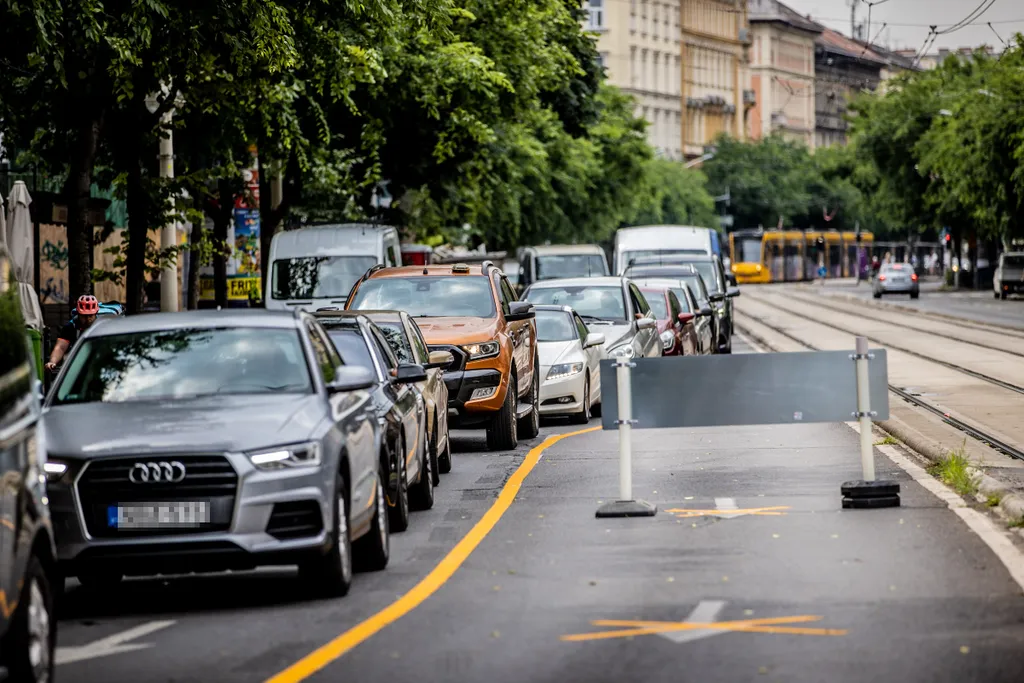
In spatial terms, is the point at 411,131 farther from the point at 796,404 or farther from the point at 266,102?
the point at 796,404

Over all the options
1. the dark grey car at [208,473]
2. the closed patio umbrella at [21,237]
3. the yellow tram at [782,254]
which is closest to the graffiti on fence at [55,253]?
the closed patio umbrella at [21,237]

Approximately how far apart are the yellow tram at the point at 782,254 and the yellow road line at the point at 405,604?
314ft

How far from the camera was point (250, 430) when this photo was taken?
32.0ft

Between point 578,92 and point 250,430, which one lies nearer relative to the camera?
point 250,430

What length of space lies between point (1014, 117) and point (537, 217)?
14584 millimetres

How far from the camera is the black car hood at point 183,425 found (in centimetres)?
966

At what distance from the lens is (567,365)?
2242 cm

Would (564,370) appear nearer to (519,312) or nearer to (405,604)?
(519,312)

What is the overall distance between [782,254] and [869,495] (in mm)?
101496

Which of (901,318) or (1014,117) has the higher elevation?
(1014,117)

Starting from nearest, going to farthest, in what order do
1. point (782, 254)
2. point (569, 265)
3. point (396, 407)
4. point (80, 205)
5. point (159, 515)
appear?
point (159, 515)
point (396, 407)
point (80, 205)
point (569, 265)
point (782, 254)

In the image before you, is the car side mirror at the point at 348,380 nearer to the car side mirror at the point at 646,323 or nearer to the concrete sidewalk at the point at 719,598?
the concrete sidewalk at the point at 719,598

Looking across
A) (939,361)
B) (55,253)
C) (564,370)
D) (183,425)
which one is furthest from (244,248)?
(183,425)

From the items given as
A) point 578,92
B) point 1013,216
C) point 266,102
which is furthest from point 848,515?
point 1013,216
